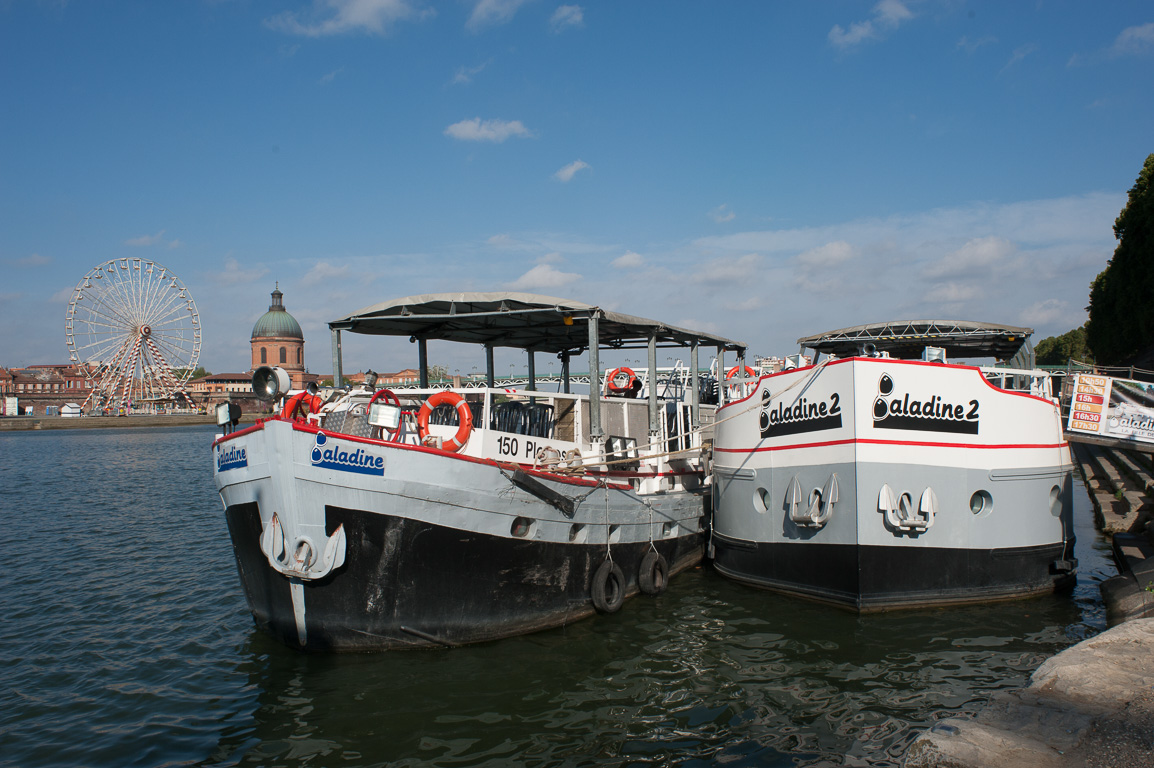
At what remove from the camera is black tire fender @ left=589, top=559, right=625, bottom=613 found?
1162 cm

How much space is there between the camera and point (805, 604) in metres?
12.1

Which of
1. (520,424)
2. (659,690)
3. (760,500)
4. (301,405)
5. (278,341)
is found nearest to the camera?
(659,690)

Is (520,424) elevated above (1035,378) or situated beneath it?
situated beneath

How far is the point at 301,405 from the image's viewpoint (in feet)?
35.5

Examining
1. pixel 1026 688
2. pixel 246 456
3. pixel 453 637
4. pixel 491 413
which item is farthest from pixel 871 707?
pixel 246 456

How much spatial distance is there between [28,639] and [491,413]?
8.19 metres

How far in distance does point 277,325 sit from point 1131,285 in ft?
447

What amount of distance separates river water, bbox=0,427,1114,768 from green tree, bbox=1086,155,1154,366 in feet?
99.8

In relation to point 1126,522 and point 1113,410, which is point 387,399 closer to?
point 1113,410

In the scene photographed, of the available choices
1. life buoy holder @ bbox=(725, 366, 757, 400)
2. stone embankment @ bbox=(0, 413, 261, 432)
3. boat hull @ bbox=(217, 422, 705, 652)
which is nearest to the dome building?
stone embankment @ bbox=(0, 413, 261, 432)

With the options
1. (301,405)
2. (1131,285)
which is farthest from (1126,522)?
(1131,285)

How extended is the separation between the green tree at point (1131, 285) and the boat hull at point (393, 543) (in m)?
38.9

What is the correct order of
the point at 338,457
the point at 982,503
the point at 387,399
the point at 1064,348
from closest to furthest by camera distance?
1. the point at 338,457
2. the point at 387,399
3. the point at 982,503
4. the point at 1064,348

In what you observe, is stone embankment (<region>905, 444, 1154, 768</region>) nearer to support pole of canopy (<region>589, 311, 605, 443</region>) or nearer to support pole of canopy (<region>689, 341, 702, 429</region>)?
support pole of canopy (<region>589, 311, 605, 443</region>)
